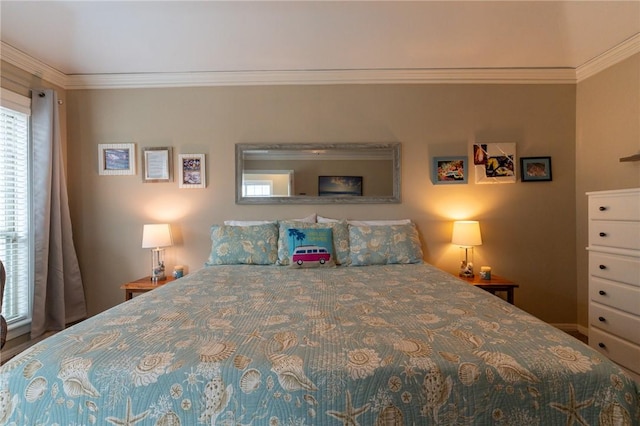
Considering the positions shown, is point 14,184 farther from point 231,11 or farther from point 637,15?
point 637,15

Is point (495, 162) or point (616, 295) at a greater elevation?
point (495, 162)

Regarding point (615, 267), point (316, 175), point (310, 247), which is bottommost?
point (615, 267)

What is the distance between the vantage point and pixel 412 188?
9.56 ft

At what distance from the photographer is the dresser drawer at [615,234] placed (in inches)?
73.7

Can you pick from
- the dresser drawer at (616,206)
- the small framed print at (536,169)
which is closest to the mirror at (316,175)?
the small framed print at (536,169)

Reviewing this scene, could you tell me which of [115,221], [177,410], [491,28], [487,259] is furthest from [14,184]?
[487,259]

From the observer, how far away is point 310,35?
2285 mm

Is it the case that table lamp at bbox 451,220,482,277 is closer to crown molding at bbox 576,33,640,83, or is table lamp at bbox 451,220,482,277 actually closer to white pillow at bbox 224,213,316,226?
white pillow at bbox 224,213,316,226

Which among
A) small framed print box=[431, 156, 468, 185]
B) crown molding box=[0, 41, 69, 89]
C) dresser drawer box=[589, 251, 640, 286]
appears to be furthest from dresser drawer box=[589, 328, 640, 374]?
crown molding box=[0, 41, 69, 89]

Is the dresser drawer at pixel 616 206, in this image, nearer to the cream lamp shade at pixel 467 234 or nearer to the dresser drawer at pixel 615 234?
the dresser drawer at pixel 615 234

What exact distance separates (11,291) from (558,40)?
490cm

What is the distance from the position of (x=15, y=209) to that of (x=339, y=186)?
2.80m

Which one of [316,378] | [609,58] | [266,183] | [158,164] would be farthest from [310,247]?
[609,58]

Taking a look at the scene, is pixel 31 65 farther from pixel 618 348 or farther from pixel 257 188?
pixel 618 348
